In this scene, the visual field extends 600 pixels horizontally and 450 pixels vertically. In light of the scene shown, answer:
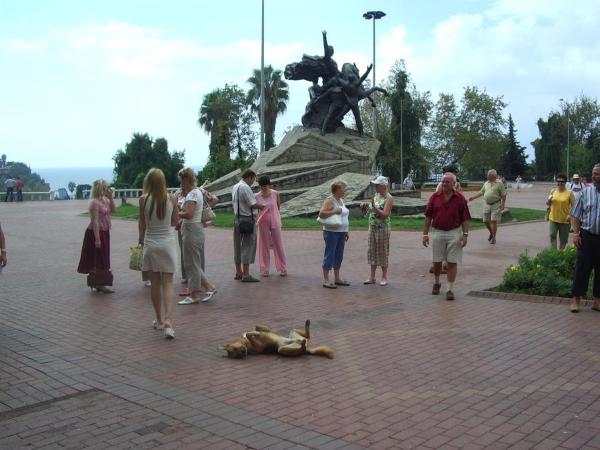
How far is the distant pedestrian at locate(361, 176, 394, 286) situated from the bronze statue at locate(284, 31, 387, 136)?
61.3ft

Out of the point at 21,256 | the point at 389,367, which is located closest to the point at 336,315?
the point at 389,367

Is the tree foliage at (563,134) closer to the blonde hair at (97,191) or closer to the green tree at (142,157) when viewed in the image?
the green tree at (142,157)

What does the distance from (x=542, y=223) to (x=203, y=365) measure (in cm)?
1721

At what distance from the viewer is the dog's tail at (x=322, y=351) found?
5.66 m

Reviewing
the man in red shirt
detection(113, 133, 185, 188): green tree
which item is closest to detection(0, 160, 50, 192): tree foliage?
detection(113, 133, 185, 188): green tree

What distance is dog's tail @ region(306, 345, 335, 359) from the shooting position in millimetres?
5664

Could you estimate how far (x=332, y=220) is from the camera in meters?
9.31

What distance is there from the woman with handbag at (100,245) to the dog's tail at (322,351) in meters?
4.34

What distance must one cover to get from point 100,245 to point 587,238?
6.25m

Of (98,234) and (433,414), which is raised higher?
(98,234)

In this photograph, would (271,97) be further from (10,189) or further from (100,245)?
(100,245)

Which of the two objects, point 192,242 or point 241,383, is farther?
point 192,242

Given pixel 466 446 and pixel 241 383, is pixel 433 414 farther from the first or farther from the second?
pixel 241 383

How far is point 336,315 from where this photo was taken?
7430 millimetres
